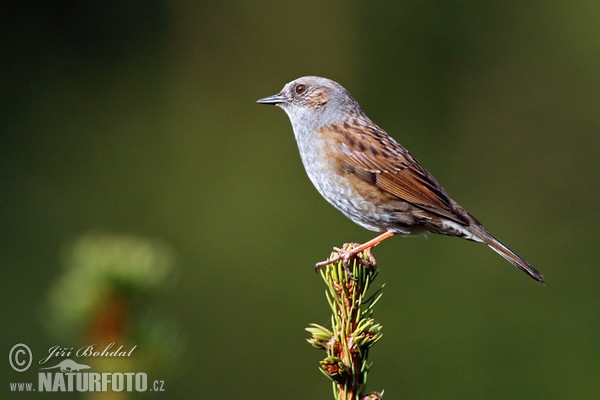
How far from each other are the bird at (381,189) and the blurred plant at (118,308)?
5.42 feet

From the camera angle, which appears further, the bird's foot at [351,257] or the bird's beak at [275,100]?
the bird's beak at [275,100]

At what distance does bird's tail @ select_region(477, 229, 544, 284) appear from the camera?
12.4ft

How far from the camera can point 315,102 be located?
4.57 m

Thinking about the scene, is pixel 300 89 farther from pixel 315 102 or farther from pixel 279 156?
pixel 279 156

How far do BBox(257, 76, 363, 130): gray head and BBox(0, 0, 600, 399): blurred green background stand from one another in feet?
4.74

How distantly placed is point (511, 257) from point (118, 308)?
6.98 ft

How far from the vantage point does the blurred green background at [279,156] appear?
5.44m

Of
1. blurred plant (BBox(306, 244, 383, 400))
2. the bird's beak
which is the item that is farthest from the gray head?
blurred plant (BBox(306, 244, 383, 400))

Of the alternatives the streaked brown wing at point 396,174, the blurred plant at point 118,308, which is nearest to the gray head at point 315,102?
the streaked brown wing at point 396,174

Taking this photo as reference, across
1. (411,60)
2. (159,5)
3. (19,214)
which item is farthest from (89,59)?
(411,60)

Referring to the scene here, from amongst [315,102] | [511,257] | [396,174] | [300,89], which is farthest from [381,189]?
[300,89]

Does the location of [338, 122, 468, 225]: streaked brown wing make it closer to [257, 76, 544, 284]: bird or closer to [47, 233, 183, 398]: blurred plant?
[257, 76, 544, 284]: bird

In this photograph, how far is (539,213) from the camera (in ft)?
21.2

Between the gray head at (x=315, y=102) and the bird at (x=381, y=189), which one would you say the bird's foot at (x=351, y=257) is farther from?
the gray head at (x=315, y=102)
